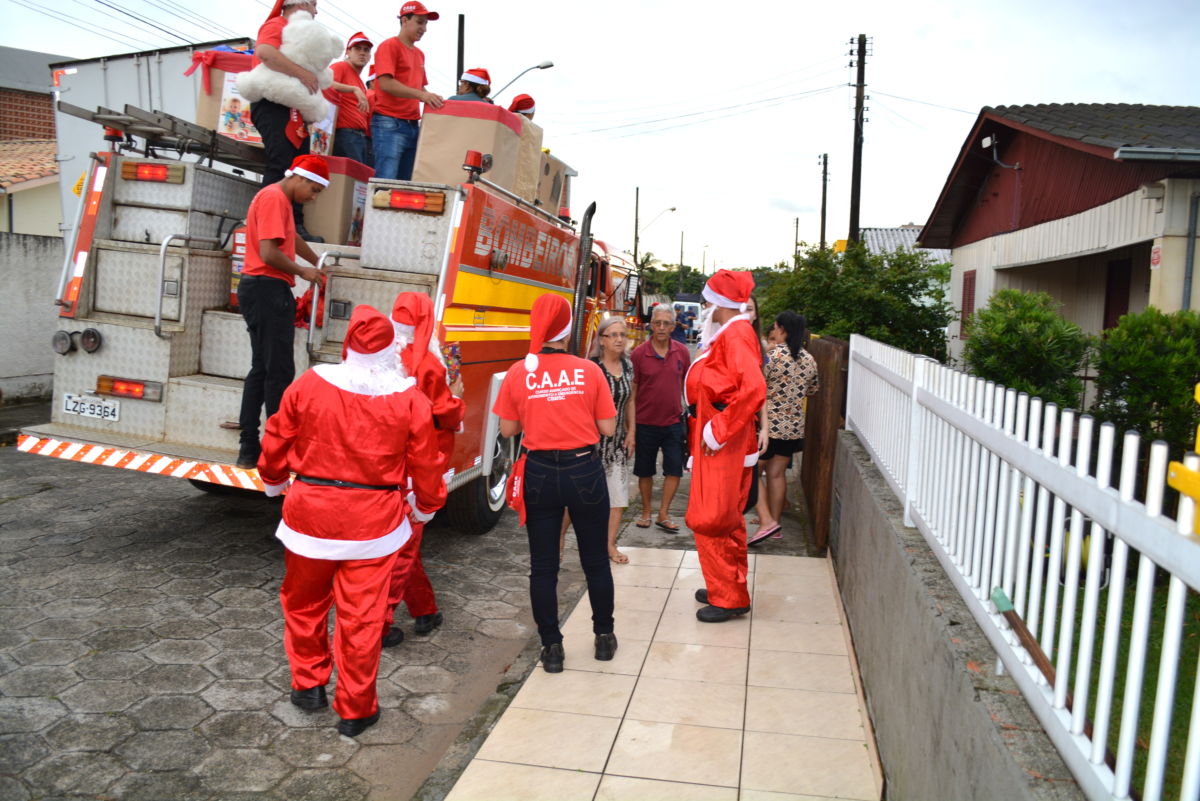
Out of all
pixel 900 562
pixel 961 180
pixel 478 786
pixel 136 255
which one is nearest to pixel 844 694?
pixel 900 562

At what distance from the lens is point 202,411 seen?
6.04m

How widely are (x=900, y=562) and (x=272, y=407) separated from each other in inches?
149

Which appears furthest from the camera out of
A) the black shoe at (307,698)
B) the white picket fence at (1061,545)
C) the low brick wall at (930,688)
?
the black shoe at (307,698)

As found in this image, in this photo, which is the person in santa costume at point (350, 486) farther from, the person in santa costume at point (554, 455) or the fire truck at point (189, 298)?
the fire truck at point (189, 298)

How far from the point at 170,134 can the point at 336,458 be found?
3.67m

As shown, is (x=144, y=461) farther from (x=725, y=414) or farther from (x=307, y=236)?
(x=725, y=414)

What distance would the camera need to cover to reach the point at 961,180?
15625 millimetres

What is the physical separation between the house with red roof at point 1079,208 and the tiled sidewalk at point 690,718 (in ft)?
17.6

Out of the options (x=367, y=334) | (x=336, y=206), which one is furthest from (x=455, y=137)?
(x=367, y=334)

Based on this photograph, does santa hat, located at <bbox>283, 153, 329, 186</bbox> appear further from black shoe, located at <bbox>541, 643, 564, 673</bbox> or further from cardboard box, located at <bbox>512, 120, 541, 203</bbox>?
black shoe, located at <bbox>541, 643, 564, 673</bbox>

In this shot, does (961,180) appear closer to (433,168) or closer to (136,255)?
(433,168)

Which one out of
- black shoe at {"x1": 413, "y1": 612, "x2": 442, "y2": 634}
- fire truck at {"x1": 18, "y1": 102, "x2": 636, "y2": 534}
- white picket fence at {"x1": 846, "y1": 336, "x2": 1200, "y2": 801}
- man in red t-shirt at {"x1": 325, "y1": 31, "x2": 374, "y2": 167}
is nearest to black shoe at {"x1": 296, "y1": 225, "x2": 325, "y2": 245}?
fire truck at {"x1": 18, "y1": 102, "x2": 636, "y2": 534}

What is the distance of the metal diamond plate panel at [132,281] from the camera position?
611 centimetres

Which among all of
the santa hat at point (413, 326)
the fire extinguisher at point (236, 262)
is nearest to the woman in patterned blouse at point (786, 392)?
the santa hat at point (413, 326)
